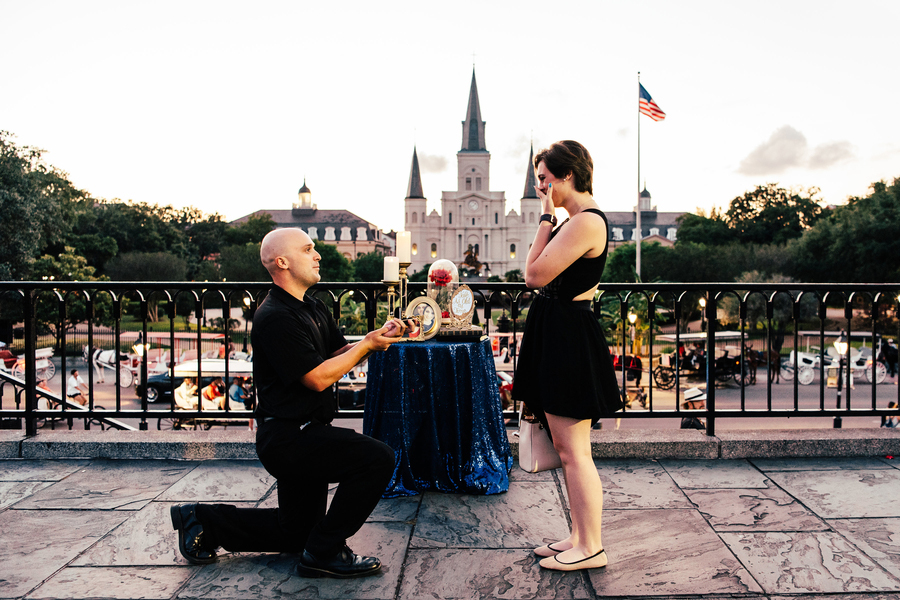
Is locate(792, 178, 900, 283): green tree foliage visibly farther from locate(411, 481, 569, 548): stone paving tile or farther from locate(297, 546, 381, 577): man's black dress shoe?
locate(297, 546, 381, 577): man's black dress shoe

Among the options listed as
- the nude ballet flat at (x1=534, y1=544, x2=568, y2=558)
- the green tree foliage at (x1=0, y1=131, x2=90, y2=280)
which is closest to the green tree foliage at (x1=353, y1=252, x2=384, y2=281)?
the green tree foliage at (x1=0, y1=131, x2=90, y2=280)

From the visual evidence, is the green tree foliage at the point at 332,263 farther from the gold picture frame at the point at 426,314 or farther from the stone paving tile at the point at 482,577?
the stone paving tile at the point at 482,577

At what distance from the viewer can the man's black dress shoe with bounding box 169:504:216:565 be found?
2.66m

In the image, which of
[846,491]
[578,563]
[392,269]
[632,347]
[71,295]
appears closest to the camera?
[578,563]

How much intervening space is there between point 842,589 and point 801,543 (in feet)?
1.48

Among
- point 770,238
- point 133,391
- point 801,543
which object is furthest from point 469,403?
point 770,238

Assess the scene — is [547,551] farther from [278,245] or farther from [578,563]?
[278,245]

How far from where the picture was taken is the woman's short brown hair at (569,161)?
259 cm

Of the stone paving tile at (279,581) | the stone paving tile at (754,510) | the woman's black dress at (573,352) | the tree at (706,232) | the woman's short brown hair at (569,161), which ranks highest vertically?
the tree at (706,232)

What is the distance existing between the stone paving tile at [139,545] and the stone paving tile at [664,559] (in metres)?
1.92

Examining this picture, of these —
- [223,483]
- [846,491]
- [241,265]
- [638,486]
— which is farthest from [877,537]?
[241,265]

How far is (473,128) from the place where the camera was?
96.8 meters

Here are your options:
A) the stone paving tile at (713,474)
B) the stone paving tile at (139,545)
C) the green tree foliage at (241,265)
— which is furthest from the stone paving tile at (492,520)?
the green tree foliage at (241,265)

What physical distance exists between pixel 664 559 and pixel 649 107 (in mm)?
28552
